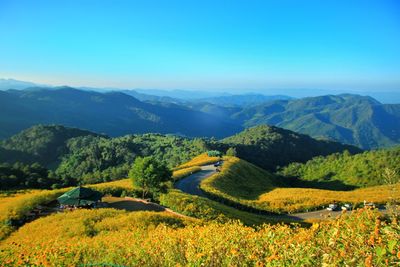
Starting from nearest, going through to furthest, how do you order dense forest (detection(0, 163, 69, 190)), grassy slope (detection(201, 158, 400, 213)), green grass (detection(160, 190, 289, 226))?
green grass (detection(160, 190, 289, 226)) → grassy slope (detection(201, 158, 400, 213)) → dense forest (detection(0, 163, 69, 190))

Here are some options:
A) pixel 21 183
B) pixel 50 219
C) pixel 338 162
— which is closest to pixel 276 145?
pixel 338 162

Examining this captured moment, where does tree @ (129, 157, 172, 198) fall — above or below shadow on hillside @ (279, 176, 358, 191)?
above

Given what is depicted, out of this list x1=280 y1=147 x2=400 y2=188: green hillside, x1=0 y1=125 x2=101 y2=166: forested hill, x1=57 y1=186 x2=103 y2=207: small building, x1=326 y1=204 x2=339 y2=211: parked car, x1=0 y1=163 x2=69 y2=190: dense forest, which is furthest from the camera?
x1=0 y1=125 x2=101 y2=166: forested hill

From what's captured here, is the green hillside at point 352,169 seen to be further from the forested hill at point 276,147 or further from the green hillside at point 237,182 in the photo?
the green hillside at point 237,182

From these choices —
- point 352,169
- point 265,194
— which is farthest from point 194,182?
point 352,169

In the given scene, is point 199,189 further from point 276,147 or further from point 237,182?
point 276,147

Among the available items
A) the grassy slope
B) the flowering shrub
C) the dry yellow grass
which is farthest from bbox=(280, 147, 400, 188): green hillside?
the flowering shrub

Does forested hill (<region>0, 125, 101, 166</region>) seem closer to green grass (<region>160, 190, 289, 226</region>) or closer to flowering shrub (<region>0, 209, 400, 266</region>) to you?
green grass (<region>160, 190, 289, 226</region>)
